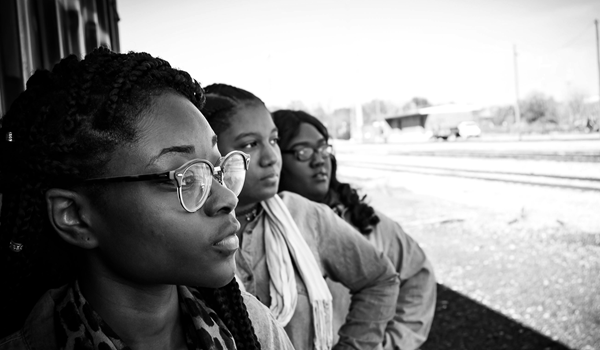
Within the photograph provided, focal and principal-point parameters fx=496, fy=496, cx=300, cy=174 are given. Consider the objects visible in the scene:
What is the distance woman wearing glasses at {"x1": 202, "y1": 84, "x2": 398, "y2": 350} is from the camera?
2.02m

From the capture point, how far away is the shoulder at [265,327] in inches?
54.9

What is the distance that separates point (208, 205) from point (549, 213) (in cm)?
893

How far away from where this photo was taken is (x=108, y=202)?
1.13 meters

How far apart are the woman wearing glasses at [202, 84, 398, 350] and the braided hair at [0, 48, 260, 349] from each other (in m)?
0.93

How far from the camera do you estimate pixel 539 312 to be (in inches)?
193

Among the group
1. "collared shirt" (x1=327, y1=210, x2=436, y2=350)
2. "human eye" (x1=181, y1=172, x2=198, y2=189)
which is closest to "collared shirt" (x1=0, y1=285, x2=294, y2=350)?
"human eye" (x1=181, y1=172, x2=198, y2=189)

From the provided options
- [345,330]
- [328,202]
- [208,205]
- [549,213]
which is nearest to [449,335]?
[328,202]

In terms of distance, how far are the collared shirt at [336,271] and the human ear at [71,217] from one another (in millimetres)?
920

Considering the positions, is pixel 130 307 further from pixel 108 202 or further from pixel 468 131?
pixel 468 131

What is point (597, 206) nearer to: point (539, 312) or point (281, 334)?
point (539, 312)

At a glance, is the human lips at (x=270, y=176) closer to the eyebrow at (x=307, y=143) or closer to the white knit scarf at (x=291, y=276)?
the white knit scarf at (x=291, y=276)

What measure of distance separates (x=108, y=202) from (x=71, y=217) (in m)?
0.11

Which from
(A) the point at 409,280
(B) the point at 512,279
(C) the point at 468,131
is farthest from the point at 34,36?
(C) the point at 468,131

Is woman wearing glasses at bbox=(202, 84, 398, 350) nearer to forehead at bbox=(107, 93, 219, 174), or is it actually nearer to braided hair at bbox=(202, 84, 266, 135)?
braided hair at bbox=(202, 84, 266, 135)
